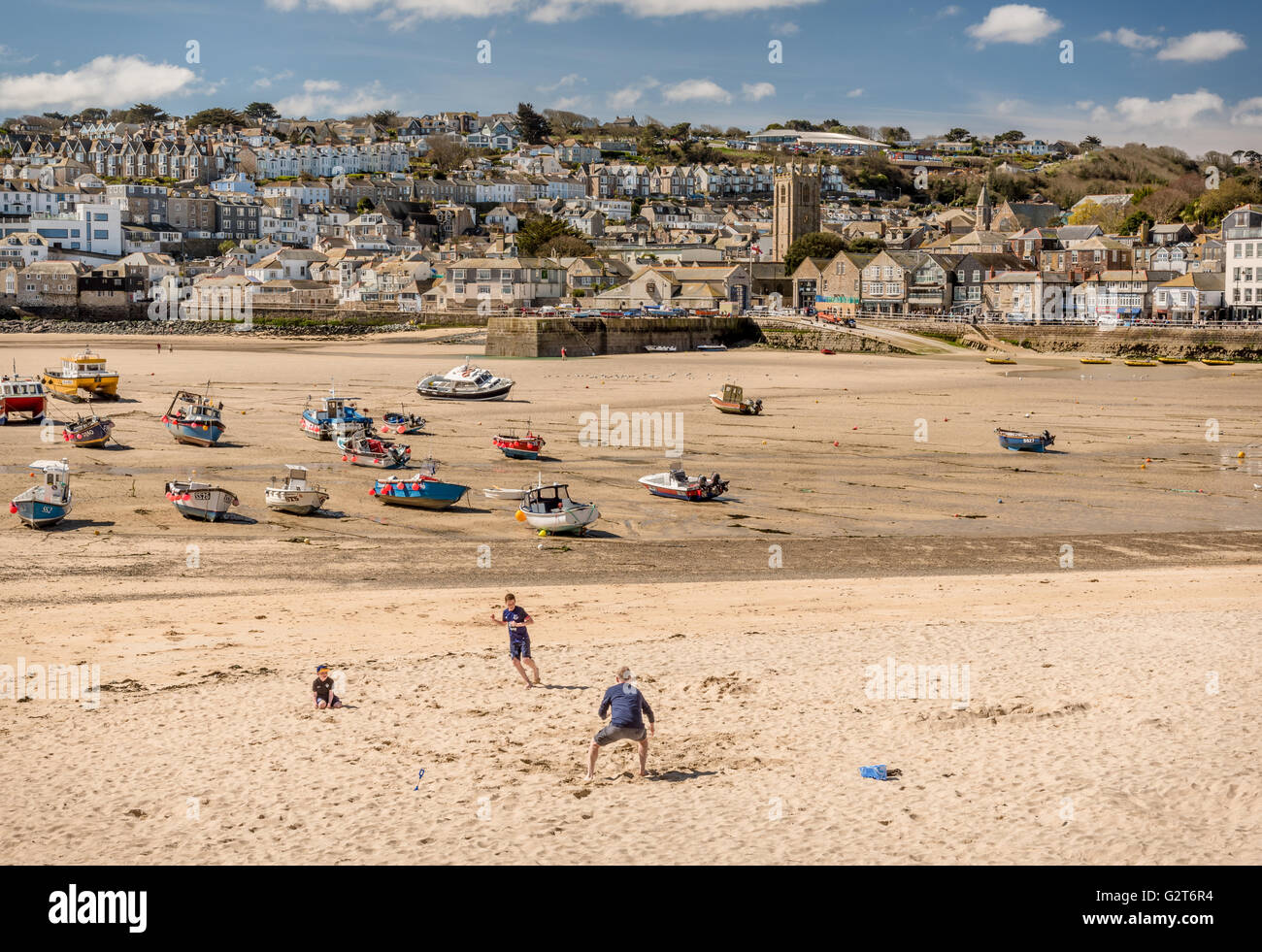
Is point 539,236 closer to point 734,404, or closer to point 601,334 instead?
point 601,334

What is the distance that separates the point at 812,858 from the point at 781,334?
69.5 metres

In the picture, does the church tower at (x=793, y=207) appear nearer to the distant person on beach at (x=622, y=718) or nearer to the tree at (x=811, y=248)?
the tree at (x=811, y=248)

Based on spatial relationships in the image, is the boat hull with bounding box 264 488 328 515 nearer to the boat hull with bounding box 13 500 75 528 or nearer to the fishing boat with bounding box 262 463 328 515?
the fishing boat with bounding box 262 463 328 515

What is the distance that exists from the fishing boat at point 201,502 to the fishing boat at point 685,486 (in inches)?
359

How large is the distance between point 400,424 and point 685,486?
12.2m

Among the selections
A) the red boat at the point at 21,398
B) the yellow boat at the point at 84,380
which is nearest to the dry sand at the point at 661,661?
the red boat at the point at 21,398

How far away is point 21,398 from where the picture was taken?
120ft

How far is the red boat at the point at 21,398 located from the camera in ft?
119

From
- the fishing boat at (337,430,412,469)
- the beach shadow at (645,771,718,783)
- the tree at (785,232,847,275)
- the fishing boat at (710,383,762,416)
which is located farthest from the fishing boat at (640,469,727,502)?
the tree at (785,232,847,275)

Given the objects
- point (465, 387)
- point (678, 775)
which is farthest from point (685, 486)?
point (465, 387)

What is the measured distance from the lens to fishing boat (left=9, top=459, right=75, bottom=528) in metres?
22.5

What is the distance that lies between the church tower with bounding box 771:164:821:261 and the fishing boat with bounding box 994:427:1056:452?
83030 mm
